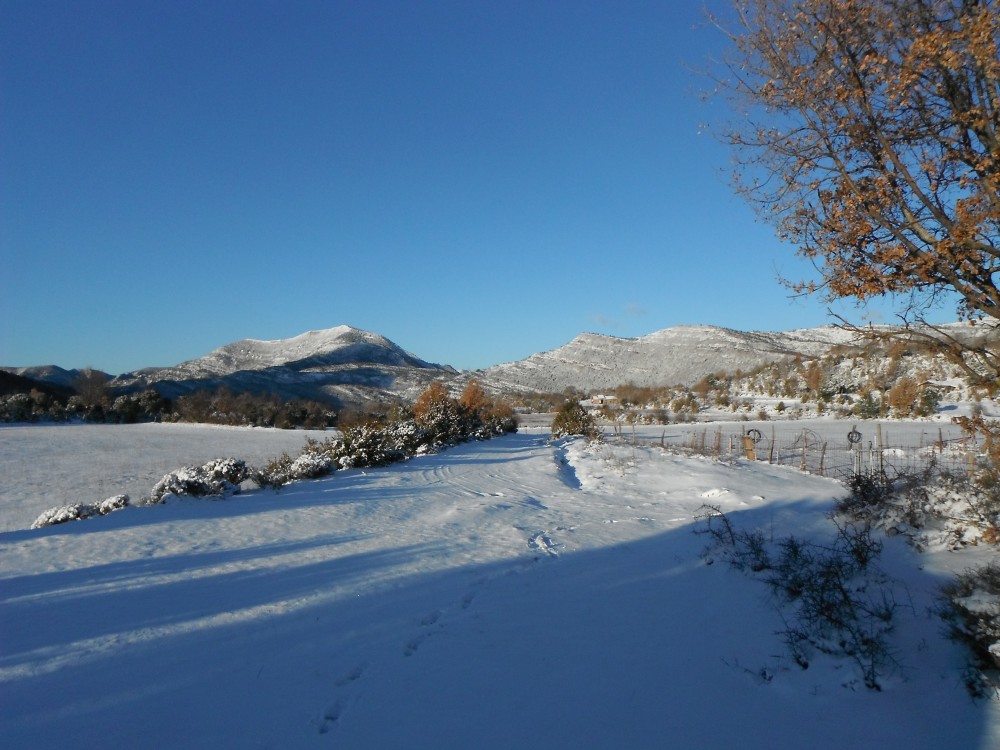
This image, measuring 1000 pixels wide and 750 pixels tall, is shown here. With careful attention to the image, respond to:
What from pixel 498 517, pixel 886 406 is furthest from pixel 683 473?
pixel 886 406

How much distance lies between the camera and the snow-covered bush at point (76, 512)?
9.22m

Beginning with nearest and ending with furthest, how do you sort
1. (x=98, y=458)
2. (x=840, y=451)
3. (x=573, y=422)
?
(x=98, y=458) → (x=840, y=451) → (x=573, y=422)

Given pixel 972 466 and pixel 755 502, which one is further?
pixel 755 502

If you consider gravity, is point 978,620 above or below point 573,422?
below

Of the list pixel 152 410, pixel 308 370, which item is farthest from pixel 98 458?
pixel 308 370

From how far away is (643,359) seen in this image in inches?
2965

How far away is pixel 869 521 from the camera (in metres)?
7.18

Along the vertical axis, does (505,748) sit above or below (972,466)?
below

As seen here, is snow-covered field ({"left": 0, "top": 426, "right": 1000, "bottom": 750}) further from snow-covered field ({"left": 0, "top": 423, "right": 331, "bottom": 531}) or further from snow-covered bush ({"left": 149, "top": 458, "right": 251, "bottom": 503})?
snow-covered field ({"left": 0, "top": 423, "right": 331, "bottom": 531})

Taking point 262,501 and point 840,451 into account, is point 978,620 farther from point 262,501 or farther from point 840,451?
point 840,451

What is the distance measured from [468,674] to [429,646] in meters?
0.55

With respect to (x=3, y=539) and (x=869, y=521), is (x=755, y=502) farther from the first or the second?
(x=3, y=539)

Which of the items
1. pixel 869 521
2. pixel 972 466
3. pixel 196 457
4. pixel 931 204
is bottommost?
pixel 196 457

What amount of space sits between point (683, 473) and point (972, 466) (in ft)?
23.8
